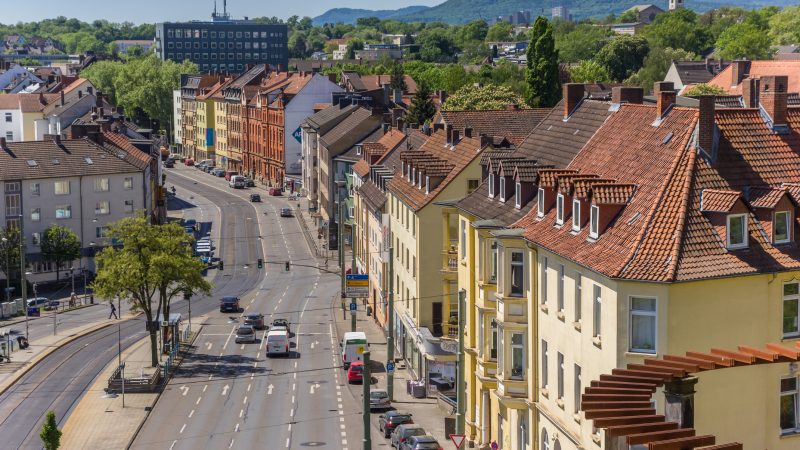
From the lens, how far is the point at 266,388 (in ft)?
253

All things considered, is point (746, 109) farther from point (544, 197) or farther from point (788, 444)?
point (788, 444)

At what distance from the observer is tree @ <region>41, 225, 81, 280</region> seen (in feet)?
375

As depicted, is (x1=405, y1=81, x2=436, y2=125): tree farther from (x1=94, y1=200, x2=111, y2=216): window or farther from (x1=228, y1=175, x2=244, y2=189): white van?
(x1=228, y1=175, x2=244, y2=189): white van

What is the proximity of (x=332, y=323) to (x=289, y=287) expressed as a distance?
63.8 ft

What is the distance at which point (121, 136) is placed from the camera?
137625 millimetres

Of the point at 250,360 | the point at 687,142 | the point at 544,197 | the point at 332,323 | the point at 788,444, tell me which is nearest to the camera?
the point at 788,444

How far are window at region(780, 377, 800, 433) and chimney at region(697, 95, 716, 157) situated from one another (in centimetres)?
716

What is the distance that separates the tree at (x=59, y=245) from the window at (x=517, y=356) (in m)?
74.2

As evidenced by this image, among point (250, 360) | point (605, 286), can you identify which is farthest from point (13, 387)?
point (605, 286)

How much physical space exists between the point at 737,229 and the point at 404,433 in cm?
2735

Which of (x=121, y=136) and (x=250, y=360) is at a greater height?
(x=121, y=136)

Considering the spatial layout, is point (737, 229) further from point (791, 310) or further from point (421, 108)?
point (421, 108)

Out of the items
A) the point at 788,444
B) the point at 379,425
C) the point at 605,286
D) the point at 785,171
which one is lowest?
the point at 379,425

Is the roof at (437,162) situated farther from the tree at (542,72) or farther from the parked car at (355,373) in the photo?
the tree at (542,72)
